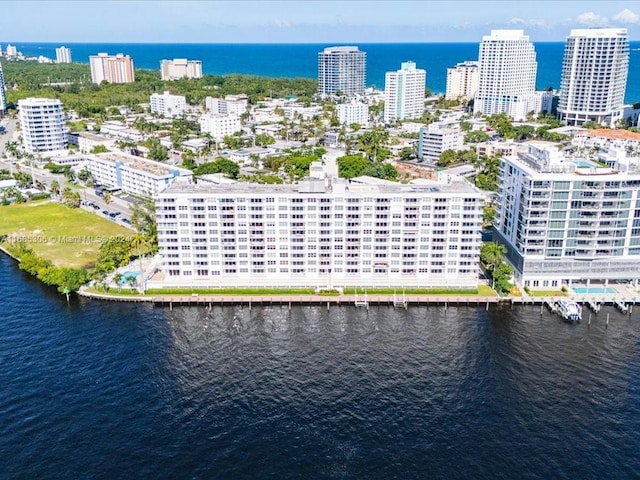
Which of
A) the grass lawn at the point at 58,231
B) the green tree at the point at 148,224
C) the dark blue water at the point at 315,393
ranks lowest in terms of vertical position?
the dark blue water at the point at 315,393

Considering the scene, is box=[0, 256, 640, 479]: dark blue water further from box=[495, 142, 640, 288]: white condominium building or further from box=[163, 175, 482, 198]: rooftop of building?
box=[163, 175, 482, 198]: rooftop of building

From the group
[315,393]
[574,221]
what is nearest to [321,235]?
[315,393]

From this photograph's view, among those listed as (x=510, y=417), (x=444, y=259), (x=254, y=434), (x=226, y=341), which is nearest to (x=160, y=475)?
(x=254, y=434)

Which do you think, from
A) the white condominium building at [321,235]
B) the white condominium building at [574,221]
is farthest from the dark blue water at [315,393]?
the white condominium building at [574,221]

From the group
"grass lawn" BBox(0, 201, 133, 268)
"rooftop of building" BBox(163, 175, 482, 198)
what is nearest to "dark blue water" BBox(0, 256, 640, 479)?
"rooftop of building" BBox(163, 175, 482, 198)

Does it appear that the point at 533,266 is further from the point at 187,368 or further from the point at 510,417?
the point at 187,368

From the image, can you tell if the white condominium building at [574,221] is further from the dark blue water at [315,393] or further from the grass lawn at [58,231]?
the grass lawn at [58,231]
